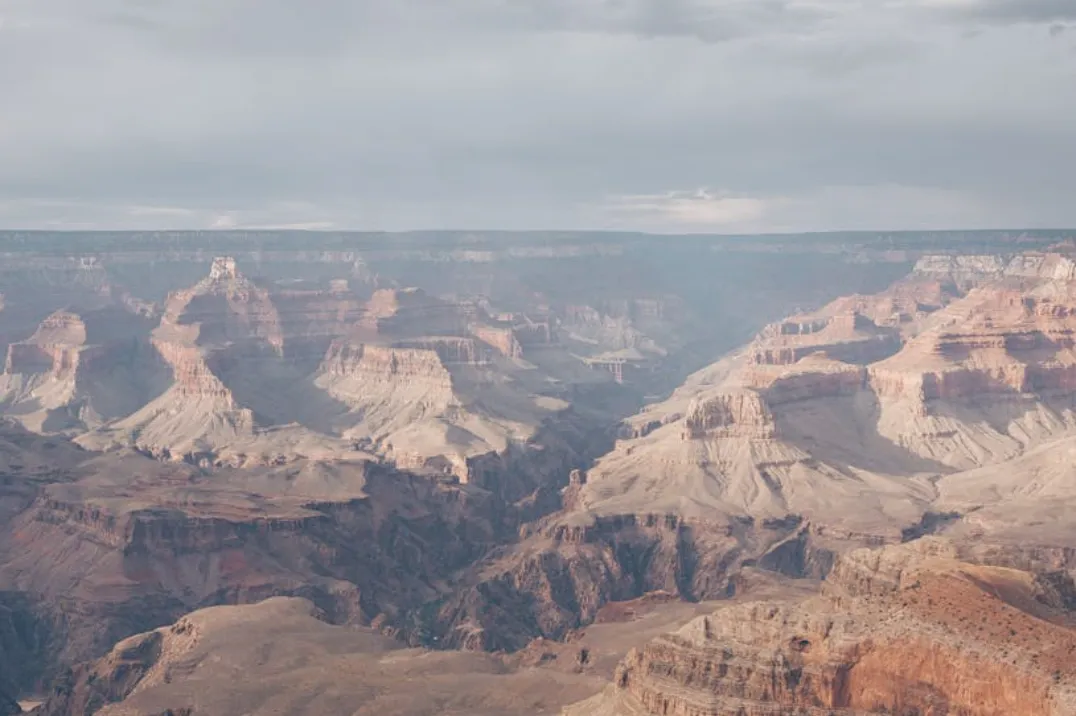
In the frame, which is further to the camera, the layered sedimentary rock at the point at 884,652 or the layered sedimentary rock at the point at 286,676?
the layered sedimentary rock at the point at 286,676

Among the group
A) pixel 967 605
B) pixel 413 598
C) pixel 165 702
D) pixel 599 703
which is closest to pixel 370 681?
pixel 165 702

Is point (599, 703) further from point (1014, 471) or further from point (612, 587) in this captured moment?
point (1014, 471)

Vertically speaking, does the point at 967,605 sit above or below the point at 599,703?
above

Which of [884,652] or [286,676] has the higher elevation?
[884,652]

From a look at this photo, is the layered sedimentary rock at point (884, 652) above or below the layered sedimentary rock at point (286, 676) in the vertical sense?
above

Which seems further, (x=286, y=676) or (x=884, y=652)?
(x=286, y=676)

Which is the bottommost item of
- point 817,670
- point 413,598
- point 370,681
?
point 413,598

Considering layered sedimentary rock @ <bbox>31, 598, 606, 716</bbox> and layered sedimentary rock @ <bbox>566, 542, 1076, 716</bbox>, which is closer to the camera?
layered sedimentary rock @ <bbox>566, 542, 1076, 716</bbox>

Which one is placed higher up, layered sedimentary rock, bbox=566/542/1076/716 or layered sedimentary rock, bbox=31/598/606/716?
layered sedimentary rock, bbox=566/542/1076/716
